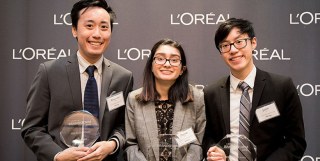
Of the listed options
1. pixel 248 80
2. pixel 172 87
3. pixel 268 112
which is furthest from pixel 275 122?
pixel 172 87

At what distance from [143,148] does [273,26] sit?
169cm

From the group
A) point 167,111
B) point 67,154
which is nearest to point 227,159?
point 167,111

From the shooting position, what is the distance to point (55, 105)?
270cm

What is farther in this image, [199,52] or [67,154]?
[199,52]

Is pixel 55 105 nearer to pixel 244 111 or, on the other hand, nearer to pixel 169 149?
pixel 169 149

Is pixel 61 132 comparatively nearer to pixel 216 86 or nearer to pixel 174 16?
pixel 216 86

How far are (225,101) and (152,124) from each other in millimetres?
556

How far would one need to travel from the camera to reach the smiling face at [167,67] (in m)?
2.75

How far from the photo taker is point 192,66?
3.52 m

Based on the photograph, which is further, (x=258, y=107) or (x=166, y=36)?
(x=166, y=36)

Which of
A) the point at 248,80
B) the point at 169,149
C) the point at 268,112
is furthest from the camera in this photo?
the point at 248,80

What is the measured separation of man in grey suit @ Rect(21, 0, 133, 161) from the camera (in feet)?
8.82

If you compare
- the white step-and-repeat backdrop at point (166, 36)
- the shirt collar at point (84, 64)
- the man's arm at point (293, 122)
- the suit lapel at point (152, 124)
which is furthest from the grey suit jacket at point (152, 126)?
the white step-and-repeat backdrop at point (166, 36)

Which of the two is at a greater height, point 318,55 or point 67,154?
point 318,55
